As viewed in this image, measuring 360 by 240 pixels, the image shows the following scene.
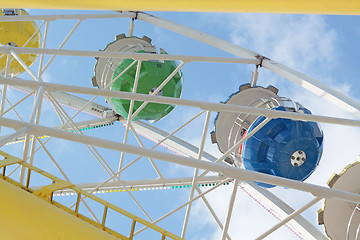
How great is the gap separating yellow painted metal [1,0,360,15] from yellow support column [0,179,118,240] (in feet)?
9.65

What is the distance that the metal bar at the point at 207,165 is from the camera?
14.5ft

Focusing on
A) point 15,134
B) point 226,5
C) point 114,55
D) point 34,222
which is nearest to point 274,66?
point 114,55

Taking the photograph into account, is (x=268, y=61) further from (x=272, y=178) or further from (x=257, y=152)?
(x=272, y=178)

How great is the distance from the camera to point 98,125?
1264 centimetres

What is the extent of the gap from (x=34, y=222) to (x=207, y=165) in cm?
171

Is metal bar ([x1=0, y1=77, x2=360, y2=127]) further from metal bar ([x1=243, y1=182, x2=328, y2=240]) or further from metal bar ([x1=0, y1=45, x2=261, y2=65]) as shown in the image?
metal bar ([x1=243, y1=182, x2=328, y2=240])

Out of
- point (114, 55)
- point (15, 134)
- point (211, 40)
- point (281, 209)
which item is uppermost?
point (211, 40)

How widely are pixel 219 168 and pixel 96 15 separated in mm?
7262

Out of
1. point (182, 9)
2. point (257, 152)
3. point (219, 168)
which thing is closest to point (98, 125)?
point (257, 152)

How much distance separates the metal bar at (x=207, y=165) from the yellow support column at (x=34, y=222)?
2.92 ft

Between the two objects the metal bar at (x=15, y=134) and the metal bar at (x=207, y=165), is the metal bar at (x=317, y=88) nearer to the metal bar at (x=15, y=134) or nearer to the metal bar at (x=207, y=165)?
the metal bar at (x=207, y=165)

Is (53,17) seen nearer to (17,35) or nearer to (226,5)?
(17,35)

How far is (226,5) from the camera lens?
556 centimetres

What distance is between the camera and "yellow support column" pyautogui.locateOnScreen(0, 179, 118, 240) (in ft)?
12.4
